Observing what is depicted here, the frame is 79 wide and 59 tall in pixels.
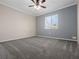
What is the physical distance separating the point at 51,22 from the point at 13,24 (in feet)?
11.1

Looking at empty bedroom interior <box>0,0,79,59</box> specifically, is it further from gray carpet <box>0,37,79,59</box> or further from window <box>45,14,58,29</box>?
gray carpet <box>0,37,79,59</box>

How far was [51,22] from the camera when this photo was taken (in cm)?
601

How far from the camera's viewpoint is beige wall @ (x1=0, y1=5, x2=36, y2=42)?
485cm

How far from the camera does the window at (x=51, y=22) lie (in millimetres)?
5623

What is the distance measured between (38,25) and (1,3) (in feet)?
13.3

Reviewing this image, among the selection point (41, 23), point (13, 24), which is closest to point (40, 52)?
point (13, 24)

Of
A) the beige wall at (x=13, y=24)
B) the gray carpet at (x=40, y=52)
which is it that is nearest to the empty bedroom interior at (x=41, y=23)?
the beige wall at (x=13, y=24)

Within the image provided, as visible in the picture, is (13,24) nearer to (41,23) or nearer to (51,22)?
(41,23)

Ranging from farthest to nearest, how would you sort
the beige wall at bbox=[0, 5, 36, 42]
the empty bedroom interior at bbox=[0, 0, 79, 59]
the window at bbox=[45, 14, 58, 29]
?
the window at bbox=[45, 14, 58, 29]
the beige wall at bbox=[0, 5, 36, 42]
the empty bedroom interior at bbox=[0, 0, 79, 59]

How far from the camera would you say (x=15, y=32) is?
562 centimetres

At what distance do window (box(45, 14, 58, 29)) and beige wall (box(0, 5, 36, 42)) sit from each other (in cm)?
181

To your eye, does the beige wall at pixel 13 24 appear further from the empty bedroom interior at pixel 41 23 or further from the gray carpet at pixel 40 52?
the gray carpet at pixel 40 52

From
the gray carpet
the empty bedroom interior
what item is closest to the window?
the empty bedroom interior

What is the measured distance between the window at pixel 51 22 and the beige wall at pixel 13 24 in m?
1.81
